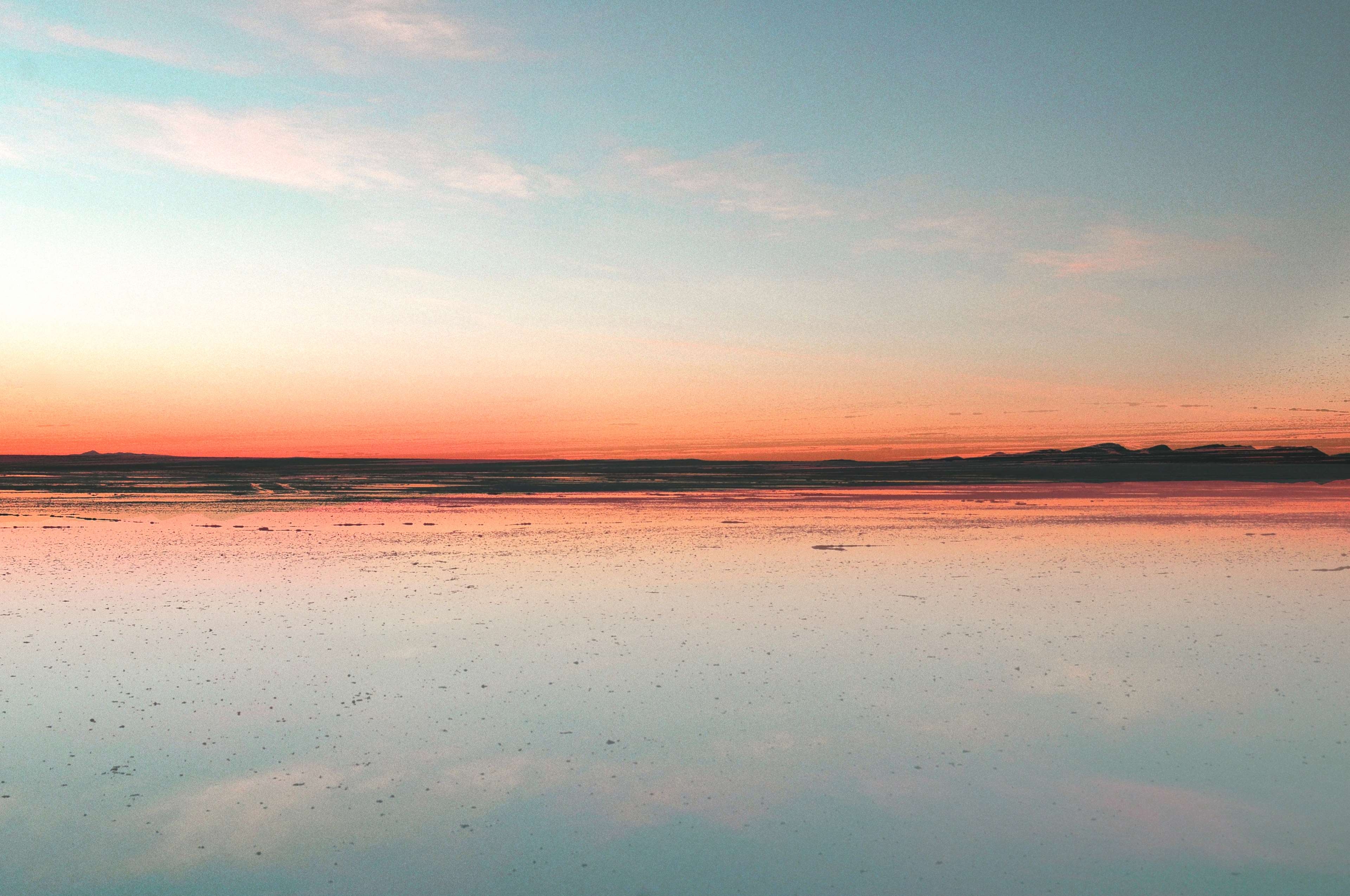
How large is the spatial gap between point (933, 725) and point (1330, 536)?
18.5 m

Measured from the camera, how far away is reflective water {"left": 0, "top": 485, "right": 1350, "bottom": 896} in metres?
5.44

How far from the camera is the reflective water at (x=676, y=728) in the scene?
5441 millimetres

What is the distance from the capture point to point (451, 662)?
389 inches

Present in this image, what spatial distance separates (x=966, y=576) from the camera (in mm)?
15602

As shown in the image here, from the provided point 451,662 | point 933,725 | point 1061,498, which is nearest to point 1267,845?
point 933,725

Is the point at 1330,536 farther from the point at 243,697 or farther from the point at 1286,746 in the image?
the point at 243,697

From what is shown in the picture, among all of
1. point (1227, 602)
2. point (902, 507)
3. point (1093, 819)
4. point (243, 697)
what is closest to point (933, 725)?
point (1093, 819)

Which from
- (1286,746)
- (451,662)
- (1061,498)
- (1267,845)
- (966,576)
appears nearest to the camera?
(1267,845)

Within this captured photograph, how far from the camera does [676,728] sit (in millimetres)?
7676

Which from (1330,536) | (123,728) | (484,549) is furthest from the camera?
(1330,536)

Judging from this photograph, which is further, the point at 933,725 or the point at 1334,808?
the point at 933,725

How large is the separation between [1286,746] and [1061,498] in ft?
104

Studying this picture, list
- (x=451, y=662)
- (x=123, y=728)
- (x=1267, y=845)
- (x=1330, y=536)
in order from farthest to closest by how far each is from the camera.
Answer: (x=1330, y=536), (x=451, y=662), (x=123, y=728), (x=1267, y=845)

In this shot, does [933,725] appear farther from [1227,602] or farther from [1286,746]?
[1227,602]
